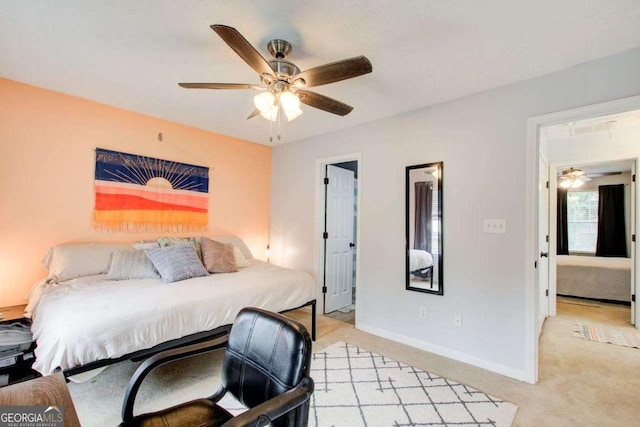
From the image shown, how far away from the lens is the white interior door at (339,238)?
13.9 ft

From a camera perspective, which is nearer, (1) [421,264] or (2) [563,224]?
(1) [421,264]

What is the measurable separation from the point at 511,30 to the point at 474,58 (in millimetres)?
330

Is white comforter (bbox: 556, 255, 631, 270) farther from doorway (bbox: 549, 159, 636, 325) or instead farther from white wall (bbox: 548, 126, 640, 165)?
white wall (bbox: 548, 126, 640, 165)

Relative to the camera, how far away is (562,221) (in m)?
6.83

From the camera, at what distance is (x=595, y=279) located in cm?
492

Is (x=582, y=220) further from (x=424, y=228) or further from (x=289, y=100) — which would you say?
(x=289, y=100)

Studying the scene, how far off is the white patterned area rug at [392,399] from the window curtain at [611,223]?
20.5ft

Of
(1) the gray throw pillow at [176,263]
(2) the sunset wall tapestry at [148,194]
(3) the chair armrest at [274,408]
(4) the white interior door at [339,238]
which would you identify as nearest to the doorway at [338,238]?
(4) the white interior door at [339,238]

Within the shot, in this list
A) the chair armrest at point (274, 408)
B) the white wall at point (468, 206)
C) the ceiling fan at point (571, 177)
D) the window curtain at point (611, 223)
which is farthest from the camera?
the window curtain at point (611, 223)

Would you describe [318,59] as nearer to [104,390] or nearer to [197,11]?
[197,11]

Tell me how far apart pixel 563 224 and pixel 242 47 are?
7.94 metres

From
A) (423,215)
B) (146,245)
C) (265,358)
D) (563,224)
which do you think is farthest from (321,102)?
(563,224)

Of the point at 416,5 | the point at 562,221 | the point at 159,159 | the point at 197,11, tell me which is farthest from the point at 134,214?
the point at 562,221

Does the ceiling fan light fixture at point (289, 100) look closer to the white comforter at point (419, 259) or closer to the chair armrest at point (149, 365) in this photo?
the chair armrest at point (149, 365)
